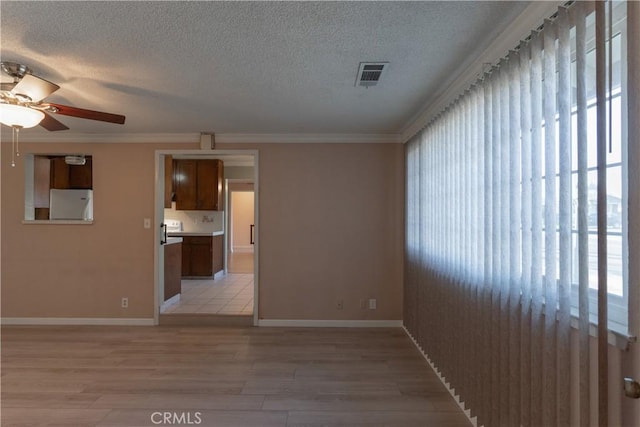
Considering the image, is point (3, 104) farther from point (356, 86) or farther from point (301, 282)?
point (301, 282)

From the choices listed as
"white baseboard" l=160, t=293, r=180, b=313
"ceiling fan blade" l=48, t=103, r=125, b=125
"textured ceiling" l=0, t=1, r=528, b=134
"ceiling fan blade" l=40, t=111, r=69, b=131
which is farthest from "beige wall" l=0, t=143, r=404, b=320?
"ceiling fan blade" l=48, t=103, r=125, b=125

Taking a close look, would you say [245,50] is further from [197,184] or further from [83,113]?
[197,184]

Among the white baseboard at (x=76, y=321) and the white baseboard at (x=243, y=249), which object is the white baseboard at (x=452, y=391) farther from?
the white baseboard at (x=243, y=249)

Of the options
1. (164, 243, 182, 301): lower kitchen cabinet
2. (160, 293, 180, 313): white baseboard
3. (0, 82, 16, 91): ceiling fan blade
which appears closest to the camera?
(0, 82, 16, 91): ceiling fan blade

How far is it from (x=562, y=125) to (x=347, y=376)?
2.43m

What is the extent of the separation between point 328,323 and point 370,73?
117 inches

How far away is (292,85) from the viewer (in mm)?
2586

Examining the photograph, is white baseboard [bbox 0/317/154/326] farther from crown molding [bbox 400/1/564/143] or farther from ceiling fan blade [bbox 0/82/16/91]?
crown molding [bbox 400/1/564/143]

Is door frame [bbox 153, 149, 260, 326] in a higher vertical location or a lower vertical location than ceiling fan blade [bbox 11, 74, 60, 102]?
lower

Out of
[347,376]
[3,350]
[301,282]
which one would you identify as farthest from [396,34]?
[3,350]

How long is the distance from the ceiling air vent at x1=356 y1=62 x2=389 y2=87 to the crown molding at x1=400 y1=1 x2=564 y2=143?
54 cm

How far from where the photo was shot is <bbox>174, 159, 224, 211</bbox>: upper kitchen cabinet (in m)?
6.83

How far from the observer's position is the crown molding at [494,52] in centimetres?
155

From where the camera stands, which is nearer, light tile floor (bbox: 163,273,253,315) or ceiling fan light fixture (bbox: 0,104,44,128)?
ceiling fan light fixture (bbox: 0,104,44,128)
